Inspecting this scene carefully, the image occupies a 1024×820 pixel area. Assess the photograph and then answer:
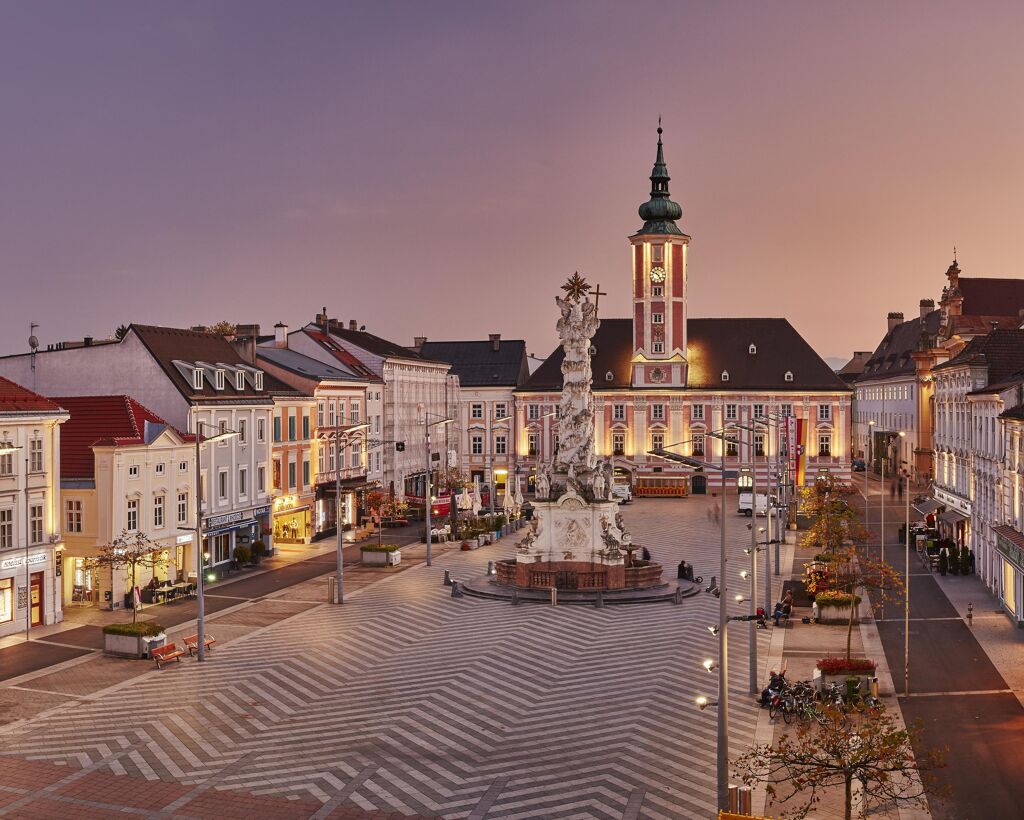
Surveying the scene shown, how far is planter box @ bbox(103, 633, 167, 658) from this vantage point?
1496 inches

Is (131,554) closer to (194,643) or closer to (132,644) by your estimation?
(132,644)

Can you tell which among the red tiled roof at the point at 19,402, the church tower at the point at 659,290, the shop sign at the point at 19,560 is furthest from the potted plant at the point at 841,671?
the church tower at the point at 659,290

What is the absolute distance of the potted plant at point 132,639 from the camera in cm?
3800

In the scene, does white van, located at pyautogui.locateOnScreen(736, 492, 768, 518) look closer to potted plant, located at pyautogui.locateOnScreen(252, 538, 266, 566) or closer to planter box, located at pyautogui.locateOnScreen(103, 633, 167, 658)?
potted plant, located at pyautogui.locateOnScreen(252, 538, 266, 566)

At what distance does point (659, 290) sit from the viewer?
10600 cm

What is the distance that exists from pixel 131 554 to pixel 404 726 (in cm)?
2083

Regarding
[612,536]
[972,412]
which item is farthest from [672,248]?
[612,536]

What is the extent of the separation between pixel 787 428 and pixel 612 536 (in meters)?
18.1

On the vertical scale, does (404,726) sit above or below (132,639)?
below

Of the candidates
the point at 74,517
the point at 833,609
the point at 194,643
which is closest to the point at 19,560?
the point at 74,517

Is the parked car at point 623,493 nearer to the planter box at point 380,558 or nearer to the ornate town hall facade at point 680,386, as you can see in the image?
the ornate town hall facade at point 680,386

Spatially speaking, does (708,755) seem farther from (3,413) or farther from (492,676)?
(3,413)

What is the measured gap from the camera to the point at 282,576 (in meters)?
57.2

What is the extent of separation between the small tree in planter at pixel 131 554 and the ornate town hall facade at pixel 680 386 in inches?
2433
